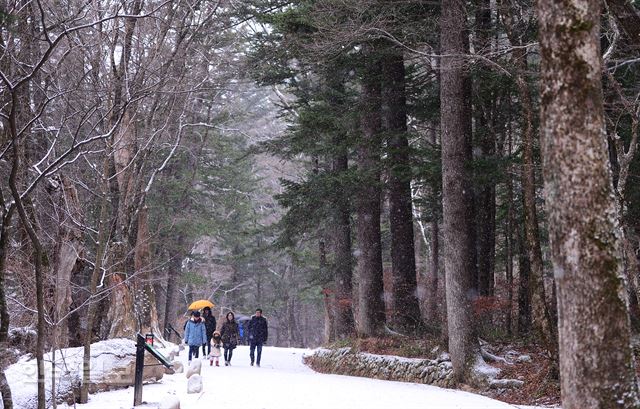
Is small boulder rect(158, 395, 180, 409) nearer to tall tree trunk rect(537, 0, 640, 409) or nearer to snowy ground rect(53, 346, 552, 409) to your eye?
snowy ground rect(53, 346, 552, 409)

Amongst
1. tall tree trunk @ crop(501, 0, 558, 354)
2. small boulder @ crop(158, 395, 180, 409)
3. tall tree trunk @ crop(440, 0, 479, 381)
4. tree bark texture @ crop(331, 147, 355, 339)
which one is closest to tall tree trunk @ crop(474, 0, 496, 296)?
tall tree trunk @ crop(440, 0, 479, 381)

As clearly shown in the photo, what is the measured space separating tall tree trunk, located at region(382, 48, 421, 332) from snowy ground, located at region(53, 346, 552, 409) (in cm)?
373

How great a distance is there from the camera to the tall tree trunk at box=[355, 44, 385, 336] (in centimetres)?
1822

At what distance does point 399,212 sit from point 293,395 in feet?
27.1

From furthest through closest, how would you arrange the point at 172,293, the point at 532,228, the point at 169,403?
1. the point at 172,293
2. the point at 532,228
3. the point at 169,403

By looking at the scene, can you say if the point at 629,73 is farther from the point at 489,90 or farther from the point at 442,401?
the point at 442,401

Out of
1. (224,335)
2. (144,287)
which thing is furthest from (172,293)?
(144,287)

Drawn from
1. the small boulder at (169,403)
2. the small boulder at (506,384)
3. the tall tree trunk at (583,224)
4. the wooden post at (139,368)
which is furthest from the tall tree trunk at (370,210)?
the tall tree trunk at (583,224)

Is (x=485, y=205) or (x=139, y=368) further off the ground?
(x=485, y=205)

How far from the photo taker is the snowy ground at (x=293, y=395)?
34.7 feet

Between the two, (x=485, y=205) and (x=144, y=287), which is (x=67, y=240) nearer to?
(x=144, y=287)

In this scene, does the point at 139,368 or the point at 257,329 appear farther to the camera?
the point at 257,329

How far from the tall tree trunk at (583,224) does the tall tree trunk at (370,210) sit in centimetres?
1267

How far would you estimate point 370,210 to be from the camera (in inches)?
766
